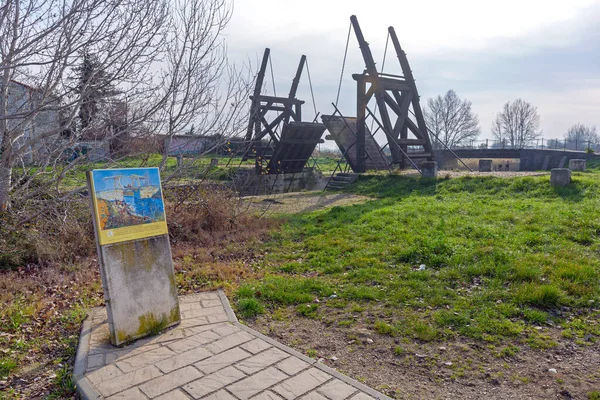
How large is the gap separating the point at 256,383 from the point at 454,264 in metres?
3.65

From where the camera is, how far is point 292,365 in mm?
3344

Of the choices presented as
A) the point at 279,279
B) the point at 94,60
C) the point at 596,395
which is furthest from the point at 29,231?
the point at 596,395

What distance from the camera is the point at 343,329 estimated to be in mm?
4145

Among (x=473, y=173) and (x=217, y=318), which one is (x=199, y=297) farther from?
(x=473, y=173)

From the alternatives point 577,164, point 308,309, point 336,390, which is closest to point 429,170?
point 577,164

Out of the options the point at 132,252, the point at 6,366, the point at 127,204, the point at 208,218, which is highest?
the point at 127,204

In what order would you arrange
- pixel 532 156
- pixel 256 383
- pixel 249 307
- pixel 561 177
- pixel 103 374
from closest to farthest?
pixel 256 383
pixel 103 374
pixel 249 307
pixel 561 177
pixel 532 156

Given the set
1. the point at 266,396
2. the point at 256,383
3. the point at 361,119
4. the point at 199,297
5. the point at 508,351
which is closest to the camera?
the point at 266,396

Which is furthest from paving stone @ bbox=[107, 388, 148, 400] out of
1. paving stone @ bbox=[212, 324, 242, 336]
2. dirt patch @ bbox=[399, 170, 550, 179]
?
dirt patch @ bbox=[399, 170, 550, 179]

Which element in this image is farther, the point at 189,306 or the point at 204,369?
the point at 189,306

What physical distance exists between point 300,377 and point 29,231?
528cm

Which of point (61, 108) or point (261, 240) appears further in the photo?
point (261, 240)

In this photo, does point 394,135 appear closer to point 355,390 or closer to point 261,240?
point 261,240

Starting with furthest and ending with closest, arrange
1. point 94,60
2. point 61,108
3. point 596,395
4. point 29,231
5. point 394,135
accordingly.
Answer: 1. point 394,135
2. point 29,231
3. point 94,60
4. point 61,108
5. point 596,395
